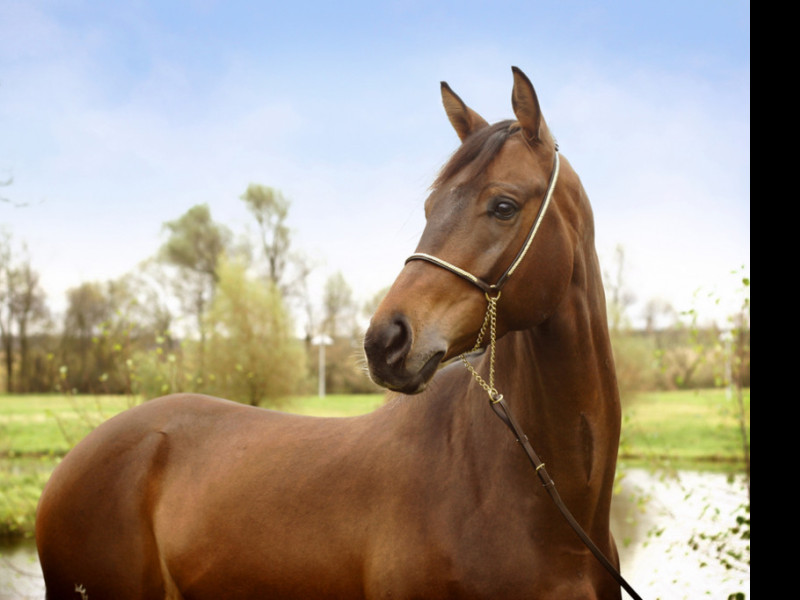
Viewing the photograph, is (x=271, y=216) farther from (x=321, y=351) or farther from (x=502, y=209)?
(x=502, y=209)

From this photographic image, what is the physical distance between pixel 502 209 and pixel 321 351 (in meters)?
21.6

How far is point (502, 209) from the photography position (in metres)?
2.20

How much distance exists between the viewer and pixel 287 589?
8.72 ft

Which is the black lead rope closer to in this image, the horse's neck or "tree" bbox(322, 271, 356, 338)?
the horse's neck

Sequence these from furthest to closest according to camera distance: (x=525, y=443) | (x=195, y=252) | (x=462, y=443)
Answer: (x=195, y=252) → (x=462, y=443) → (x=525, y=443)

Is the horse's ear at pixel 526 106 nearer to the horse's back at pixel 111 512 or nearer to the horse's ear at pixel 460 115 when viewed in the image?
the horse's ear at pixel 460 115

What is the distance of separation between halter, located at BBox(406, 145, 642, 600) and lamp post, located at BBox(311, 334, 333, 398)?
64.4ft

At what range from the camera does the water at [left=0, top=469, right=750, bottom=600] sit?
20.3 ft

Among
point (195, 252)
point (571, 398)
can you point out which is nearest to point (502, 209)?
point (571, 398)

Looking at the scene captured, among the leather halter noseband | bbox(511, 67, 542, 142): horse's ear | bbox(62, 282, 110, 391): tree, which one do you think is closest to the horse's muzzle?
the leather halter noseband

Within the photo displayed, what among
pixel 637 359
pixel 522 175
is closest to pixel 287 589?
pixel 522 175

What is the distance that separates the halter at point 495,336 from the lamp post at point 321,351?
1964 centimetres
